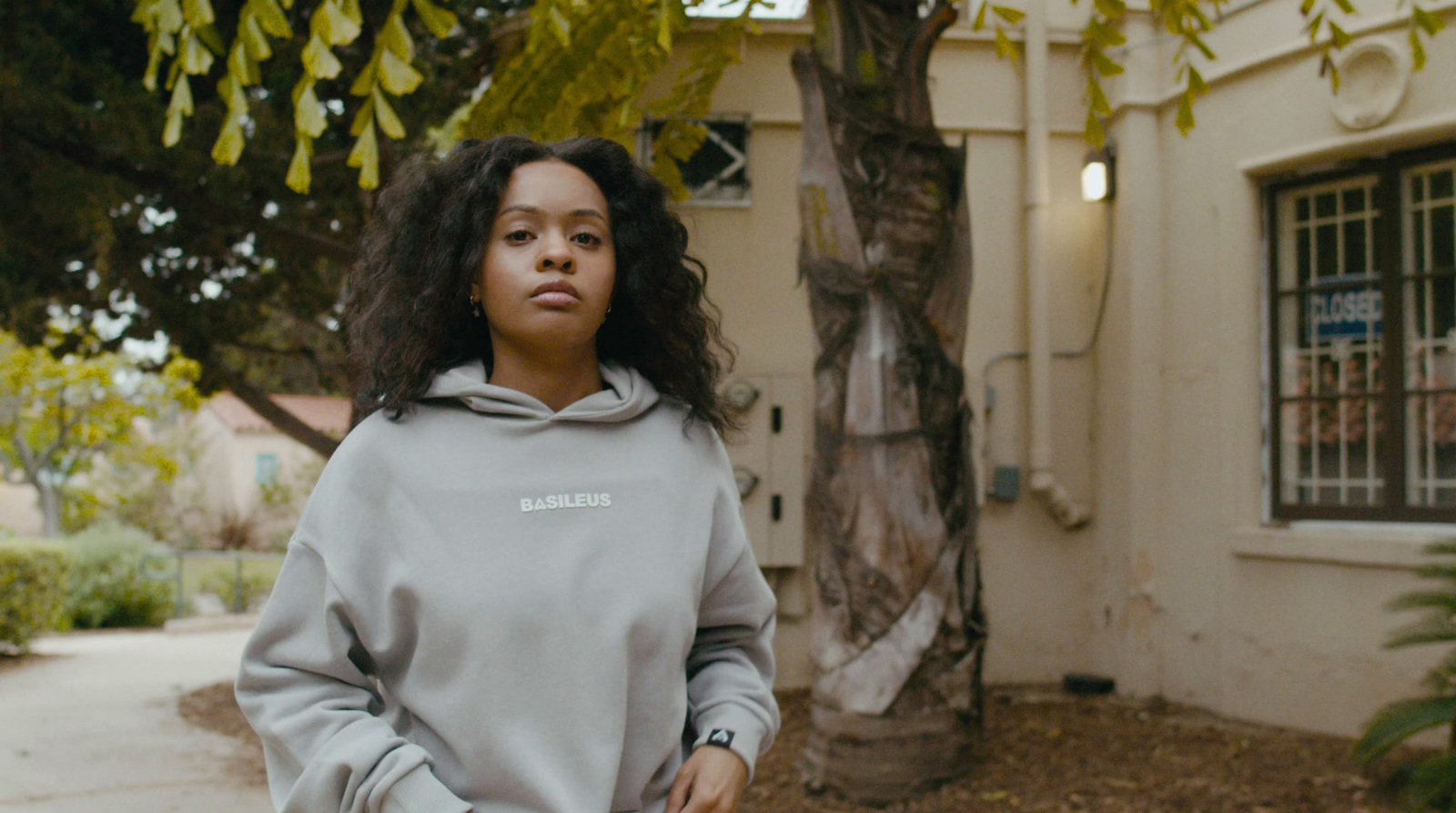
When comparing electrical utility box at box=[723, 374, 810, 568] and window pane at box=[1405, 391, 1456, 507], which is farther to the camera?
electrical utility box at box=[723, 374, 810, 568]

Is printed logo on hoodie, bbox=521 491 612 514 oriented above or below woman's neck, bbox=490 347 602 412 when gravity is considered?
below

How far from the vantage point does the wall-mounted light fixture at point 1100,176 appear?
6.78 m

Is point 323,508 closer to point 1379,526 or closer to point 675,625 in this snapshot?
point 675,625

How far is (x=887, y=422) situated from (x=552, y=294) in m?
2.98

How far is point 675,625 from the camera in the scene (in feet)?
5.36

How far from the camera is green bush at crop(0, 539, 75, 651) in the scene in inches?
365

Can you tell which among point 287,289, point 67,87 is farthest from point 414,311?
point 287,289

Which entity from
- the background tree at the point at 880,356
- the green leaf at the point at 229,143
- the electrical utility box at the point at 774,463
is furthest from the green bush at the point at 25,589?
the green leaf at the point at 229,143

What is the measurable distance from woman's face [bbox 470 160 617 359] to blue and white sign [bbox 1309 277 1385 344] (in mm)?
5215

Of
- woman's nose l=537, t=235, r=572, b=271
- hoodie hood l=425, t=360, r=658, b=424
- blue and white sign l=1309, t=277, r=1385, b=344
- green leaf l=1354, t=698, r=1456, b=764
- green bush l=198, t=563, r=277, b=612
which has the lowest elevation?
green bush l=198, t=563, r=277, b=612

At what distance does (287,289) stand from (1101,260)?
5.27 meters

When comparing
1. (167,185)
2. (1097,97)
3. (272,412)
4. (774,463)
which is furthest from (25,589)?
(1097,97)

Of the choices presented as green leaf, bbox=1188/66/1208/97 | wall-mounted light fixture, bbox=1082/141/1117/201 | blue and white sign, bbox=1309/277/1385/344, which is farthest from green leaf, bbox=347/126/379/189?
blue and white sign, bbox=1309/277/1385/344

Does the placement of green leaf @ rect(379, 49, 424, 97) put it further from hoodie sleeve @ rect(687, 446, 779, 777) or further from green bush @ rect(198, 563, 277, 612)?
green bush @ rect(198, 563, 277, 612)
